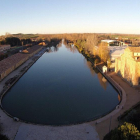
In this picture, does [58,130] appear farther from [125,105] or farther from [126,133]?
[125,105]

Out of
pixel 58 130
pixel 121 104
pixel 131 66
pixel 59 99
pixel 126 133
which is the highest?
pixel 131 66

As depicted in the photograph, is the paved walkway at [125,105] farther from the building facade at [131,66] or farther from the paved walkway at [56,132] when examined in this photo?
the building facade at [131,66]

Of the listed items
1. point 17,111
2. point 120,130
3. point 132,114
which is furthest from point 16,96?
point 120,130

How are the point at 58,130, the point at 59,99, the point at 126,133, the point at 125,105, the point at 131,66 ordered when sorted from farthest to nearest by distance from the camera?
the point at 131,66 < the point at 59,99 < the point at 125,105 < the point at 58,130 < the point at 126,133

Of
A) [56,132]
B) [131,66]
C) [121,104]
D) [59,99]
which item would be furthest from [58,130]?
[131,66]

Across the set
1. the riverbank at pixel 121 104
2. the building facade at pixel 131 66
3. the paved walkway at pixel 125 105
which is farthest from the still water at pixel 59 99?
the building facade at pixel 131 66

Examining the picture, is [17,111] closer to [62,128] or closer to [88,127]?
[62,128]

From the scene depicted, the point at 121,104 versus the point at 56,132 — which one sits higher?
the point at 121,104

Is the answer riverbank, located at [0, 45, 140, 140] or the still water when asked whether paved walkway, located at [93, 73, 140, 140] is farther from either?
the still water
